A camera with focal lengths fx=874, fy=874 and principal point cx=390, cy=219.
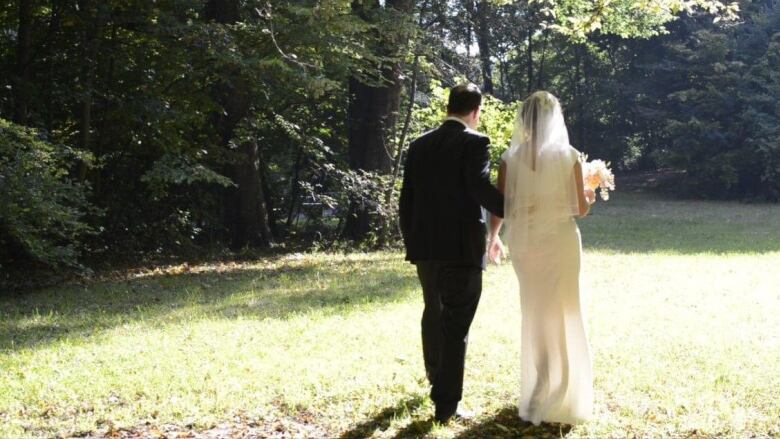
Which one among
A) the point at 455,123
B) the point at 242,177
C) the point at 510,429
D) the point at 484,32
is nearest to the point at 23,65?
the point at 242,177

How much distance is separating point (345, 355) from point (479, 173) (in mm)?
2774

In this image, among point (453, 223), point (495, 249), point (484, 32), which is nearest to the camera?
point (453, 223)

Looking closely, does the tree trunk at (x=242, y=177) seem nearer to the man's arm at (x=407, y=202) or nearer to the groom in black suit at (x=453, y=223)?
the man's arm at (x=407, y=202)

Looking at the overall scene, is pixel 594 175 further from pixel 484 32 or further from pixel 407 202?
pixel 484 32

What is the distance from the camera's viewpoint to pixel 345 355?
744 centimetres

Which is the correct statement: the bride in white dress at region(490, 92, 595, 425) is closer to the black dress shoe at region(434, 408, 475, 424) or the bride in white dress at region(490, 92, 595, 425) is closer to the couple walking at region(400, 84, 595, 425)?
the couple walking at region(400, 84, 595, 425)

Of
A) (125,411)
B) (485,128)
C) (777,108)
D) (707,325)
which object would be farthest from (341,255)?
(777,108)

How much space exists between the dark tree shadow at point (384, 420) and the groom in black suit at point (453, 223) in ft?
1.08

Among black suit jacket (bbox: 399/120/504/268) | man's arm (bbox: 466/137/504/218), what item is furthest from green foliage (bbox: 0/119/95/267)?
man's arm (bbox: 466/137/504/218)

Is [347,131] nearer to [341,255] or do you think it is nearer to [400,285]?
[341,255]

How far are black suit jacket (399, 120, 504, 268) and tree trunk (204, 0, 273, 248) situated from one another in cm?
1010

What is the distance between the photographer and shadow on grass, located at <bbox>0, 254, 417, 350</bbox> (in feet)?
31.4

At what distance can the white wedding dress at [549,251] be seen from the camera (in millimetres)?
Answer: 5309

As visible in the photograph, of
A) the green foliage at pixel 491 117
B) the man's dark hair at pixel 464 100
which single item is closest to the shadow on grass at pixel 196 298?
the green foliage at pixel 491 117
